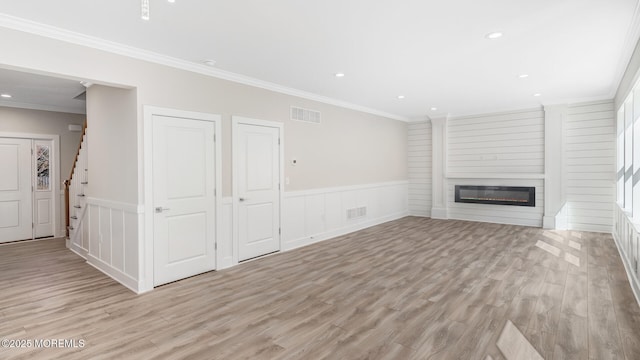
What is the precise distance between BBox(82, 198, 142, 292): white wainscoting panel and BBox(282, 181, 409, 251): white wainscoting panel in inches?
89.9

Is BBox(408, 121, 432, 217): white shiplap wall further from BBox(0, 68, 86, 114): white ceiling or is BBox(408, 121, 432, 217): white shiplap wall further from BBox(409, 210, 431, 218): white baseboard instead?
BBox(0, 68, 86, 114): white ceiling

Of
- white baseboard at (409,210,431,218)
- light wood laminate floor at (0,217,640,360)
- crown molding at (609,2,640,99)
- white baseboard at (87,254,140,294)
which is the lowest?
light wood laminate floor at (0,217,640,360)

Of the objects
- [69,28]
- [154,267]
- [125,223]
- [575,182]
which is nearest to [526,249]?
[575,182]

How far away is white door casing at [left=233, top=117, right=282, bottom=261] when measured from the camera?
4.84 m

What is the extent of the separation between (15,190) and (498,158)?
1030 cm

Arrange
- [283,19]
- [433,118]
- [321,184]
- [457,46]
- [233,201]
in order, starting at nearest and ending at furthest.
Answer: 1. [283,19]
2. [457,46]
3. [233,201]
4. [321,184]
5. [433,118]

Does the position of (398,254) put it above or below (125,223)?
below

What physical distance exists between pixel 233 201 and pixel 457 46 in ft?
11.3

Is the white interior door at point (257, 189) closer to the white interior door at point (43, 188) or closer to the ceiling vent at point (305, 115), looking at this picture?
the ceiling vent at point (305, 115)

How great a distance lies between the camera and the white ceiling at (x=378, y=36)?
9.27 ft

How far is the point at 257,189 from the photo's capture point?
5.12 meters

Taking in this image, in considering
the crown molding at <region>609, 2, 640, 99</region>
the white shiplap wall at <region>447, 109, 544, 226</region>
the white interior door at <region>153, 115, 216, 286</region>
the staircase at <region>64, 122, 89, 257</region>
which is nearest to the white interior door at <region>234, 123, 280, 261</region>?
the white interior door at <region>153, 115, 216, 286</region>

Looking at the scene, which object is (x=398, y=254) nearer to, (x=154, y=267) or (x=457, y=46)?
(x=457, y=46)

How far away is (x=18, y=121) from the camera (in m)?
6.43
